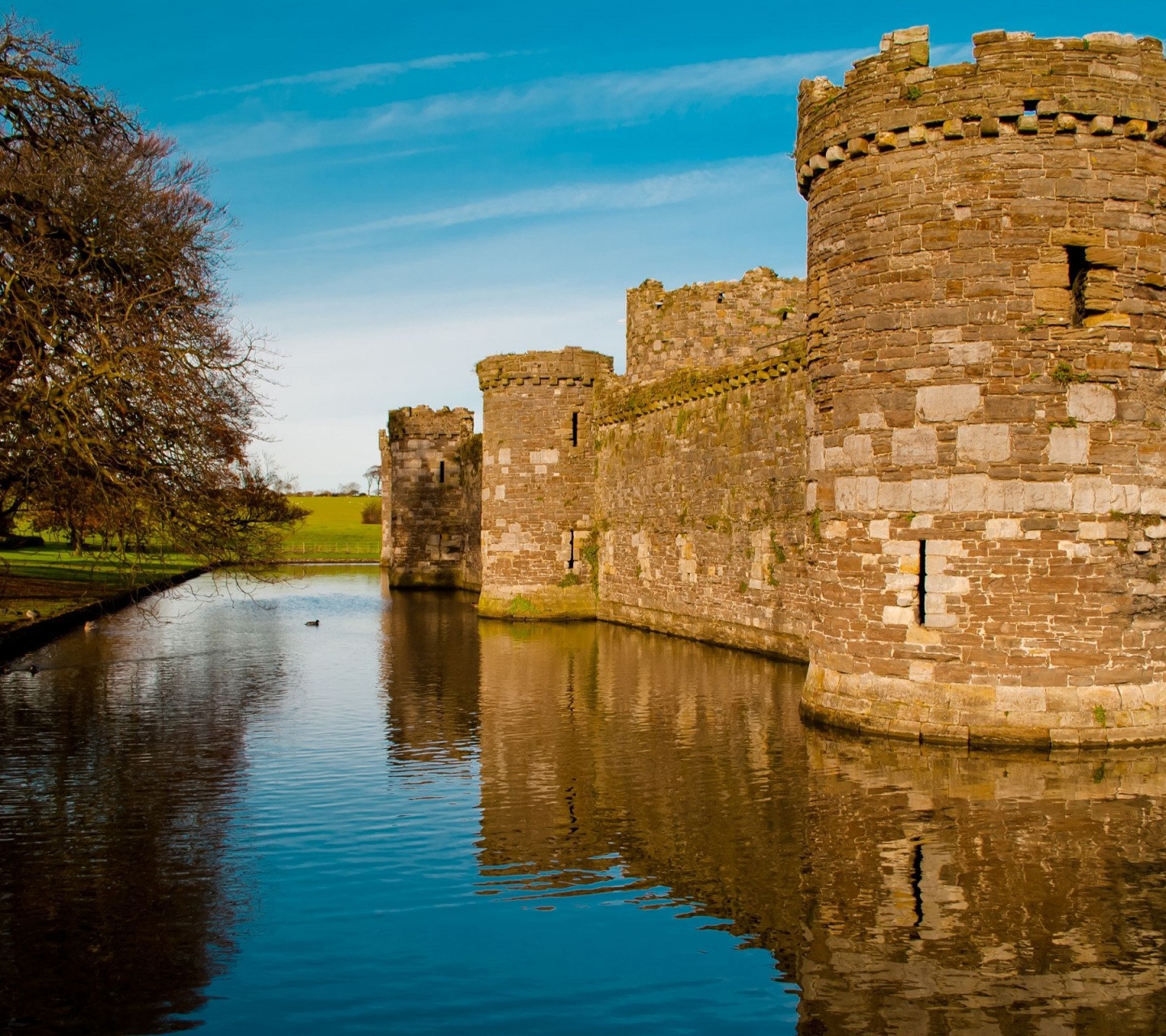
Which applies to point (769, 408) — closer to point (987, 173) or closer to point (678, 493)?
point (678, 493)

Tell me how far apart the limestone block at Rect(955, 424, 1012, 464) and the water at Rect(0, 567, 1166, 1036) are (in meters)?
2.89

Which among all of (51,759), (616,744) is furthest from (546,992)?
(51,759)

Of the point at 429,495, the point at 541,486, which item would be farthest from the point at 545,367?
the point at 429,495

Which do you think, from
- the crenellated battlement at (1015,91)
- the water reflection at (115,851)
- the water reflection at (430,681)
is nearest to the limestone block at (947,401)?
the crenellated battlement at (1015,91)

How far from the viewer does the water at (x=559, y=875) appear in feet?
19.0

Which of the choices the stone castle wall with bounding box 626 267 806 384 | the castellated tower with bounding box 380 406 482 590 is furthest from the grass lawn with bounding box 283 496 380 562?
the stone castle wall with bounding box 626 267 806 384

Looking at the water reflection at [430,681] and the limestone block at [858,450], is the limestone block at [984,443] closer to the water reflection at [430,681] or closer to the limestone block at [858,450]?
the limestone block at [858,450]

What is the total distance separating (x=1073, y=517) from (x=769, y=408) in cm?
823

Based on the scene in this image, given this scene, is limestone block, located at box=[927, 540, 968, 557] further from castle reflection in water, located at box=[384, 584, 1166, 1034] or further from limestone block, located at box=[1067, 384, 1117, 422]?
castle reflection in water, located at box=[384, 584, 1166, 1034]

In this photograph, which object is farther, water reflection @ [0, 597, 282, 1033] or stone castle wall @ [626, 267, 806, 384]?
stone castle wall @ [626, 267, 806, 384]

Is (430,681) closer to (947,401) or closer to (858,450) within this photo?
(858,450)

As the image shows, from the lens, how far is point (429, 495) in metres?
40.0

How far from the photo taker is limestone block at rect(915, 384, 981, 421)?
1150 cm

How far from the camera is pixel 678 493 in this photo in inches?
906
